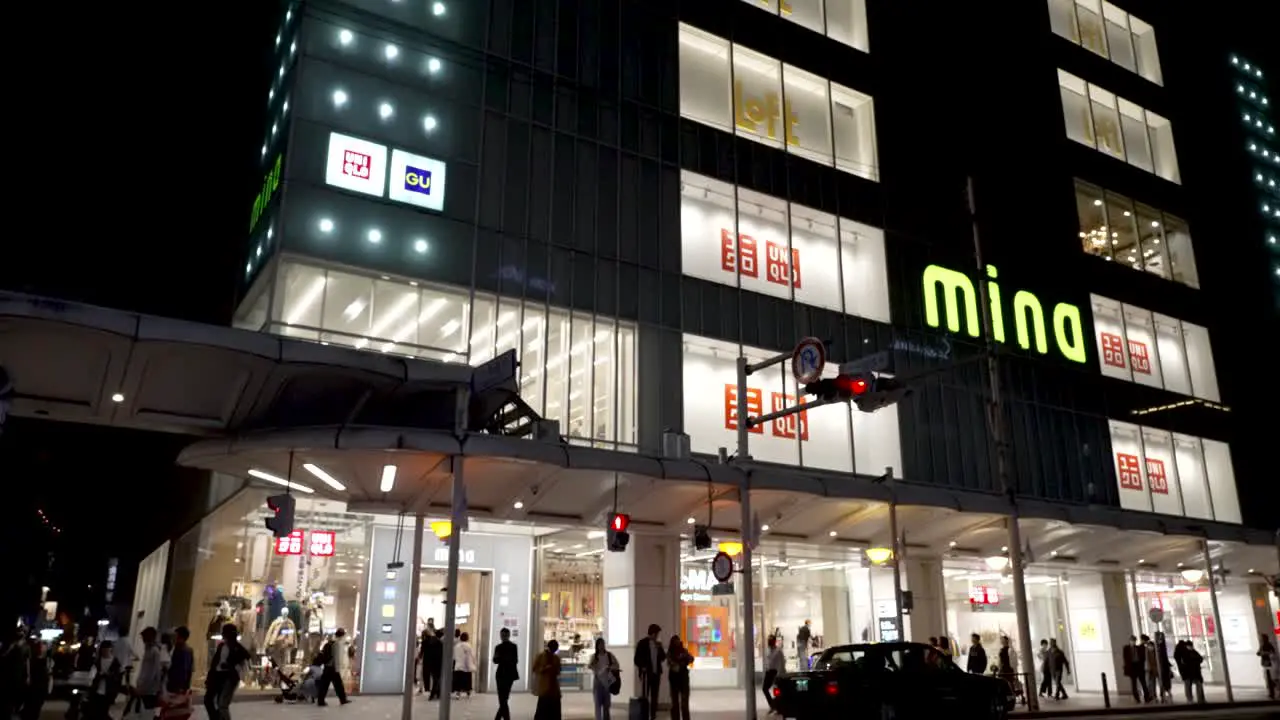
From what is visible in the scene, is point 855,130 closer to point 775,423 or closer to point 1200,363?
point 775,423

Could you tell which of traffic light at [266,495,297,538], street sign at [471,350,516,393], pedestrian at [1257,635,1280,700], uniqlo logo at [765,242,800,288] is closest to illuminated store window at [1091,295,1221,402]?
pedestrian at [1257,635,1280,700]

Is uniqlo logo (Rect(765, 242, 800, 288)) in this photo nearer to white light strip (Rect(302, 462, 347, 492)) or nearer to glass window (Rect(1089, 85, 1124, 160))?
white light strip (Rect(302, 462, 347, 492))

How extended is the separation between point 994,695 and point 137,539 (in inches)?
1744

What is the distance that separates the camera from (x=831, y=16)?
2903 cm

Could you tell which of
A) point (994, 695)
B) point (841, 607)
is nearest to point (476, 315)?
point (994, 695)

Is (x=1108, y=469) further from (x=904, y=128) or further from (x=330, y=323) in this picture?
(x=330, y=323)

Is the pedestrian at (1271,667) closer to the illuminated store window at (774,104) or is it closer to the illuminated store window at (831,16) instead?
the illuminated store window at (774,104)

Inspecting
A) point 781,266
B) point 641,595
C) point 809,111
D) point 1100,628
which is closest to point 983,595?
point 1100,628

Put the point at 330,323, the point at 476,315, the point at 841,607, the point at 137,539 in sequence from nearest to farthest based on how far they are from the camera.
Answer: the point at 330,323 < the point at 476,315 < the point at 841,607 < the point at 137,539

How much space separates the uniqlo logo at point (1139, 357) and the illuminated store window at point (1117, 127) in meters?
7.97

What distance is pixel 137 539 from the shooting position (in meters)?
45.7

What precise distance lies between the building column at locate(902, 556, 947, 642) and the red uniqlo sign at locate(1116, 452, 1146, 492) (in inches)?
380

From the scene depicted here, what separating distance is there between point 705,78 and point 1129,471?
19926 mm

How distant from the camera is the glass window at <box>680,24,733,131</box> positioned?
25.1 meters
